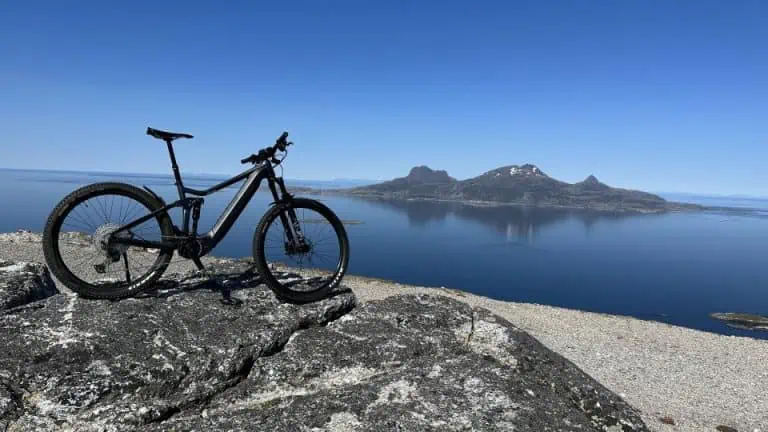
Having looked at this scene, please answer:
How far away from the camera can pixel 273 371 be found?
153 inches

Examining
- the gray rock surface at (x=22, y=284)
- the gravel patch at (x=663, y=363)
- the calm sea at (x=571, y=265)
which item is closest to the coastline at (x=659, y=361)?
the gravel patch at (x=663, y=363)

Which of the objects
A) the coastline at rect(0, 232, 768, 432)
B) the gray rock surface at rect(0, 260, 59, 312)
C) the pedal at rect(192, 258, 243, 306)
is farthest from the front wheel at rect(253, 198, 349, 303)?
the coastline at rect(0, 232, 768, 432)

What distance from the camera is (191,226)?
200 inches

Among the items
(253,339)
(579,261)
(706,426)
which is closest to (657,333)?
(706,426)

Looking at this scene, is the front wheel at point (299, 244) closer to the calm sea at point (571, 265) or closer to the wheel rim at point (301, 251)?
the wheel rim at point (301, 251)

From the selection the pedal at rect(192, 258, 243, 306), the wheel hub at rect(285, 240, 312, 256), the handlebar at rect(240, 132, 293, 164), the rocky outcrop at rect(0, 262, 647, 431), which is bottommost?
the rocky outcrop at rect(0, 262, 647, 431)

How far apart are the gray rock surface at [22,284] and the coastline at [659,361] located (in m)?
3.64

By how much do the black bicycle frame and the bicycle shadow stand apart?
44 centimetres

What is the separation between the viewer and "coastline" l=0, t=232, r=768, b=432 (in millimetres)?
15367

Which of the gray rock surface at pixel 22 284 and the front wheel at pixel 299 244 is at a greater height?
the front wheel at pixel 299 244

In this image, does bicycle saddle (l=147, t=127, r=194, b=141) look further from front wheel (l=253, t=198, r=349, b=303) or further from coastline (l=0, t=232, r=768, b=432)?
coastline (l=0, t=232, r=768, b=432)

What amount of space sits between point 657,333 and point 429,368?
28.7 m

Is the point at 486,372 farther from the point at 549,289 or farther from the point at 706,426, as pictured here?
the point at 549,289

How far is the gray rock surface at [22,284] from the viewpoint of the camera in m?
5.13
